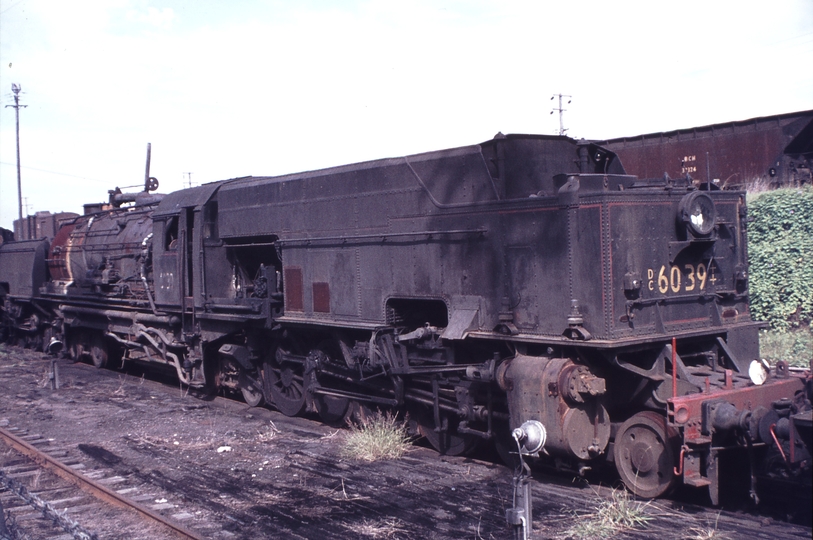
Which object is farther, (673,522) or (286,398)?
(286,398)

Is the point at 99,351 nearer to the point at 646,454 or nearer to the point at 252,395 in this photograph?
the point at 252,395

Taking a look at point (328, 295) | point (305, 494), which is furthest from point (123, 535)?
point (328, 295)

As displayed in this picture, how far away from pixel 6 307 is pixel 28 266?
2.85 meters

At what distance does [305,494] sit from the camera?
6980 millimetres

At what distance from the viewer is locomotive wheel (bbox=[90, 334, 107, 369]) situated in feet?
53.1

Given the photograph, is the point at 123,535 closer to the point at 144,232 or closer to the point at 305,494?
the point at 305,494

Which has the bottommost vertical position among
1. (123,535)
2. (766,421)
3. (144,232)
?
(123,535)

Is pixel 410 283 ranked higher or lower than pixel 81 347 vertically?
higher

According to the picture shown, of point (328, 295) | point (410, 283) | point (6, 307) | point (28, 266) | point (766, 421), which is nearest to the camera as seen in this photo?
point (766, 421)

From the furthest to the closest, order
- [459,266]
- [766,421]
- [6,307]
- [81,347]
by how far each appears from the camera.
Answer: [6,307] → [81,347] → [459,266] → [766,421]

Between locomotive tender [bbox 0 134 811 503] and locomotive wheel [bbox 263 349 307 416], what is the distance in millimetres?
37

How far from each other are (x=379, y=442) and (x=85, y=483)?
325 centimetres

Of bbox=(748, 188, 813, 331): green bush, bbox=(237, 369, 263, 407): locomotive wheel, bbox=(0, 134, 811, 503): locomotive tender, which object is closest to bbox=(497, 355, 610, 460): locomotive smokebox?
bbox=(0, 134, 811, 503): locomotive tender

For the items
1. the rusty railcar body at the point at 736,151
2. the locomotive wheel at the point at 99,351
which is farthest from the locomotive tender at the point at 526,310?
the rusty railcar body at the point at 736,151
